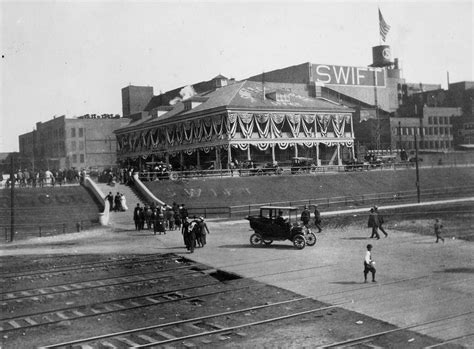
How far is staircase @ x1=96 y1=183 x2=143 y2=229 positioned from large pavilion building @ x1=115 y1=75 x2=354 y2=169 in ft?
34.9

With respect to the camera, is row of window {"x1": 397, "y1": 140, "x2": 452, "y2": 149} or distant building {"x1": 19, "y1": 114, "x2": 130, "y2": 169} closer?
distant building {"x1": 19, "y1": 114, "x2": 130, "y2": 169}

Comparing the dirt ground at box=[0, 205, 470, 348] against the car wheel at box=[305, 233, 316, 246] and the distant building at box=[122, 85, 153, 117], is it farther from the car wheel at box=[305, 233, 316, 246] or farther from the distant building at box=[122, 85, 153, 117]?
the distant building at box=[122, 85, 153, 117]

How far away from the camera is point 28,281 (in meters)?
18.3

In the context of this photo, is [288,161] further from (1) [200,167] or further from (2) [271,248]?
(2) [271,248]

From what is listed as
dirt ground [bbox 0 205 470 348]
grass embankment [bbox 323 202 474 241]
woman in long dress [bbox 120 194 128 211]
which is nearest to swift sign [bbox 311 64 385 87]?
grass embankment [bbox 323 202 474 241]

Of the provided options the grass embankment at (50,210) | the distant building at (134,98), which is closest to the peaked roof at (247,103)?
the grass embankment at (50,210)

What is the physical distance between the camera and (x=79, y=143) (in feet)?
298

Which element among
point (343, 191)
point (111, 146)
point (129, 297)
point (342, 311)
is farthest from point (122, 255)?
point (111, 146)

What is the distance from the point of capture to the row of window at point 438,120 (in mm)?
95562

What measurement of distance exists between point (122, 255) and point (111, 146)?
2903 inches

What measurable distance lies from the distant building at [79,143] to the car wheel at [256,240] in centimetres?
6759

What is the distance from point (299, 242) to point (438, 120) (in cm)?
8162

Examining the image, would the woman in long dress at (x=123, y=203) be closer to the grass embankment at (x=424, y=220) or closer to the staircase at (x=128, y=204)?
the staircase at (x=128, y=204)

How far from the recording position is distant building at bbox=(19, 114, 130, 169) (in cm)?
9006
